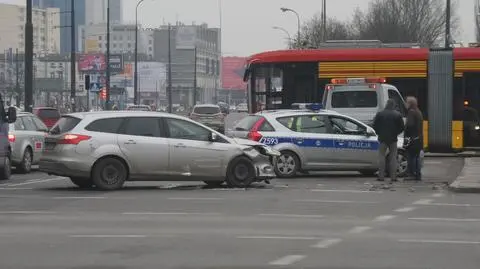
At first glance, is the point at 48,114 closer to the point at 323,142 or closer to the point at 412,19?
the point at 323,142

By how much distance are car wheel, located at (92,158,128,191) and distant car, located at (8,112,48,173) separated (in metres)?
4.92

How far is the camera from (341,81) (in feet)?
76.8

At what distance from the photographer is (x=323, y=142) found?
58.7 feet

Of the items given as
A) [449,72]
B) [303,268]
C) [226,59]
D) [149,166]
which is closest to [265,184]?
[149,166]

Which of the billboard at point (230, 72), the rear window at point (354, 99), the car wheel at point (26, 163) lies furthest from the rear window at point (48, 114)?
the billboard at point (230, 72)

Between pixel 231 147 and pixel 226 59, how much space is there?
15950 centimetres

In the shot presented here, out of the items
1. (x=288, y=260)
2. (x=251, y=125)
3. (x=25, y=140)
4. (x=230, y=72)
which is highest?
(x=230, y=72)

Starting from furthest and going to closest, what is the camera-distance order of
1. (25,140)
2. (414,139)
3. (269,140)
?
1. (25,140)
2. (269,140)
3. (414,139)

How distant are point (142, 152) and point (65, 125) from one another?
1611mm

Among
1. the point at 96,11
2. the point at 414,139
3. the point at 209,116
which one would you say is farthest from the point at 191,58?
the point at 414,139

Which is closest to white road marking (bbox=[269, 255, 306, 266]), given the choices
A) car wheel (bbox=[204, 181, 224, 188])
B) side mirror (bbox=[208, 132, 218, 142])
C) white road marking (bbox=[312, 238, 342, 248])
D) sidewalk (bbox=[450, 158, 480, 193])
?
white road marking (bbox=[312, 238, 342, 248])

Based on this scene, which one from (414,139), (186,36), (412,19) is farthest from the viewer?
(186,36)

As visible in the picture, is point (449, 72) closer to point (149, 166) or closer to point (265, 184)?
point (265, 184)

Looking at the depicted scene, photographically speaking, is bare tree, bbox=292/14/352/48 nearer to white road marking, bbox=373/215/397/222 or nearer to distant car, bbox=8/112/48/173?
distant car, bbox=8/112/48/173
